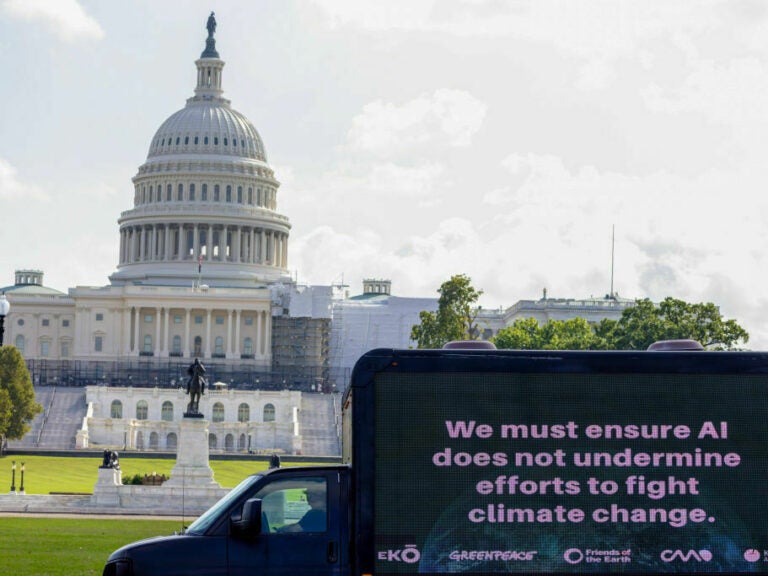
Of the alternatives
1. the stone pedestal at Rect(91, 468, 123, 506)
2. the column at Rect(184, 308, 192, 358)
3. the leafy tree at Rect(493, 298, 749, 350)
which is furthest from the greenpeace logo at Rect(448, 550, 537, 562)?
the column at Rect(184, 308, 192, 358)

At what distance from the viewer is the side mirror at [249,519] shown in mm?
20938

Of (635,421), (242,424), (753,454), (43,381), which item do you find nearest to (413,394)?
(635,421)

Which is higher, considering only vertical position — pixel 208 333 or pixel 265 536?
pixel 208 333

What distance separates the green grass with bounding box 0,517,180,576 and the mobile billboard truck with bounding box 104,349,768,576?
14.6 metres

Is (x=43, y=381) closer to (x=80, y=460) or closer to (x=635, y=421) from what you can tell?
(x=80, y=460)

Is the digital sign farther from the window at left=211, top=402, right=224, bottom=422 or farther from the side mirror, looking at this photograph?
the window at left=211, top=402, right=224, bottom=422

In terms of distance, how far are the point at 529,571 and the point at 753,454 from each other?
11.4 ft

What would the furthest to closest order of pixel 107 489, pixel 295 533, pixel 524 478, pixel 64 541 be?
pixel 107 489 < pixel 64 541 < pixel 524 478 < pixel 295 533

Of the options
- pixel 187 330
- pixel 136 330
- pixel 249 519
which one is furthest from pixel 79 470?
pixel 187 330

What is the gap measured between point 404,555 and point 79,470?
265ft

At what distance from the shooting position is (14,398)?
11756 cm

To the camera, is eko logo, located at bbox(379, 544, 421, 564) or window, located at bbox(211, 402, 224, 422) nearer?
eko logo, located at bbox(379, 544, 421, 564)

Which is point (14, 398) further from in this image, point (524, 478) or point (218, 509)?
point (524, 478)

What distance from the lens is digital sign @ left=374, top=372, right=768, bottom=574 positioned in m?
21.8
